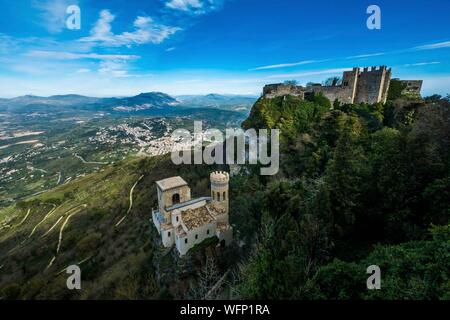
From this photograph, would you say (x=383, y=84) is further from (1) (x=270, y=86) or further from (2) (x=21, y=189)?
(2) (x=21, y=189)

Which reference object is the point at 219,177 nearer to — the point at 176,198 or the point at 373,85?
the point at 176,198

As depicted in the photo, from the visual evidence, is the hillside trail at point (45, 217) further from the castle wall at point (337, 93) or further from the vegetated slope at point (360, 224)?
the castle wall at point (337, 93)

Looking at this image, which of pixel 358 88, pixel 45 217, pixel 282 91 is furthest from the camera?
pixel 45 217

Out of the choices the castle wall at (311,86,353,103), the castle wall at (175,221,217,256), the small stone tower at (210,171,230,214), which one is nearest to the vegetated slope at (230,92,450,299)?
the small stone tower at (210,171,230,214)

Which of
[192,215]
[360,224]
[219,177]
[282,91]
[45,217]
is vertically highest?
[282,91]

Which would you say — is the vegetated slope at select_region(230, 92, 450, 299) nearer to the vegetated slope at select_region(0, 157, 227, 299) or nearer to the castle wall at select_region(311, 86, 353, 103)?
the vegetated slope at select_region(0, 157, 227, 299)

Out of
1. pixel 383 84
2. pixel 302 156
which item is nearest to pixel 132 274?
pixel 302 156

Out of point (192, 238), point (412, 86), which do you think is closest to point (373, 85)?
point (412, 86)
